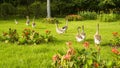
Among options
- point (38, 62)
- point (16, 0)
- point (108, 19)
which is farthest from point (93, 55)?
point (16, 0)

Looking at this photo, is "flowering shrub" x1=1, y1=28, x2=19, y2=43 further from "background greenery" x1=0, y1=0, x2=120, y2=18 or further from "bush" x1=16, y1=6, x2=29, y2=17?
"bush" x1=16, y1=6, x2=29, y2=17

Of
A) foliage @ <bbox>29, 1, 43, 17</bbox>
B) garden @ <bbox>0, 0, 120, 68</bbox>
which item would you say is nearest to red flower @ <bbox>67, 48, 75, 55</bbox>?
garden @ <bbox>0, 0, 120, 68</bbox>

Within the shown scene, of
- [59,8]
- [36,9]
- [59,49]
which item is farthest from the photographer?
[59,8]

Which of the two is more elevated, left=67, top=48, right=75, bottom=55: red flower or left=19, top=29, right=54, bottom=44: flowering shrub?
left=67, top=48, right=75, bottom=55: red flower

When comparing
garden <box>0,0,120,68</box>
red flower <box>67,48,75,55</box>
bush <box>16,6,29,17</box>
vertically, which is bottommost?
bush <box>16,6,29,17</box>

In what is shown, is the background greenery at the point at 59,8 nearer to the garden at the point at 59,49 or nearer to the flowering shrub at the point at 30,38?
the garden at the point at 59,49

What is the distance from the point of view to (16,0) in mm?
39375

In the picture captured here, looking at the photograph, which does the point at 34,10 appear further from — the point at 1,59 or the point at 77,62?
the point at 77,62

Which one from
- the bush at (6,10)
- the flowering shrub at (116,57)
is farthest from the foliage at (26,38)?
the bush at (6,10)

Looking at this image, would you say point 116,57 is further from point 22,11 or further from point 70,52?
point 22,11

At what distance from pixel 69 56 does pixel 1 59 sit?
3552 millimetres

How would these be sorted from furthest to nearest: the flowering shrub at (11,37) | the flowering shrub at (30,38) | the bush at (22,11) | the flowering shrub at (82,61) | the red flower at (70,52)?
the bush at (22,11) → the flowering shrub at (11,37) → the flowering shrub at (30,38) → the red flower at (70,52) → the flowering shrub at (82,61)

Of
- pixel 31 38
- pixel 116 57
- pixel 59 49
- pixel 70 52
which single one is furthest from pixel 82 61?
pixel 31 38

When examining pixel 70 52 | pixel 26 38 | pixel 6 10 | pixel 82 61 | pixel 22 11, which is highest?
pixel 70 52
